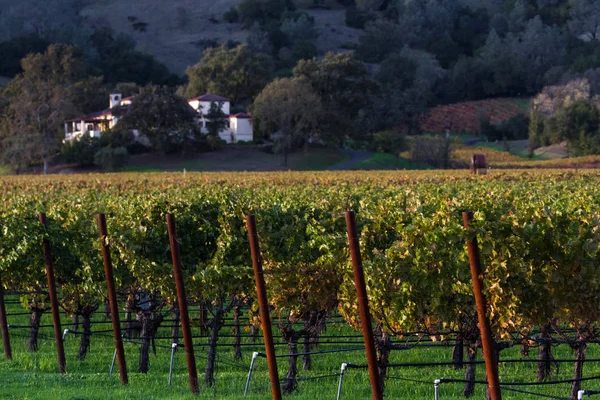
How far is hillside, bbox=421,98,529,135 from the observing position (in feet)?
396

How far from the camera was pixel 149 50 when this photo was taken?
16812cm

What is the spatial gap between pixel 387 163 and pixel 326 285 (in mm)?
71436

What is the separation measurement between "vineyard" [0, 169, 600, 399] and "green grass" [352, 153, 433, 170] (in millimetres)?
64015

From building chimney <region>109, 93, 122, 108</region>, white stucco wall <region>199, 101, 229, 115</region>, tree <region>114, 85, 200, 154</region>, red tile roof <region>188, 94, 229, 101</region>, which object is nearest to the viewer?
tree <region>114, 85, 200, 154</region>

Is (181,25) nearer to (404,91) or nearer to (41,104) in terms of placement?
(404,91)

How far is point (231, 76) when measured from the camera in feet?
340

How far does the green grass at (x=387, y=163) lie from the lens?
8125 centimetres

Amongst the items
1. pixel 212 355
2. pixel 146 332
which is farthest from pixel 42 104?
pixel 212 355

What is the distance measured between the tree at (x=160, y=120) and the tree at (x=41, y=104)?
301 inches

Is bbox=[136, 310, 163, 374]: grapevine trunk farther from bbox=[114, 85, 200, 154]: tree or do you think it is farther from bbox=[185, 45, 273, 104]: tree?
bbox=[185, 45, 273, 104]: tree

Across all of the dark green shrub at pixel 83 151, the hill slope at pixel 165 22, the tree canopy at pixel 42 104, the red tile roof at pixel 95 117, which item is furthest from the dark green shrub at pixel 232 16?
the dark green shrub at pixel 83 151

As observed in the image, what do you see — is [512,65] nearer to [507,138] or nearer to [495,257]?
[507,138]

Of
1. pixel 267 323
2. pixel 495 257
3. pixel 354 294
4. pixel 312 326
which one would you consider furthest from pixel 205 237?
pixel 495 257

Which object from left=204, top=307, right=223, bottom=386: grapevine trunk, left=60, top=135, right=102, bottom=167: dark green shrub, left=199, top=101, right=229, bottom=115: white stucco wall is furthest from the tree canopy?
left=204, top=307, right=223, bottom=386: grapevine trunk
